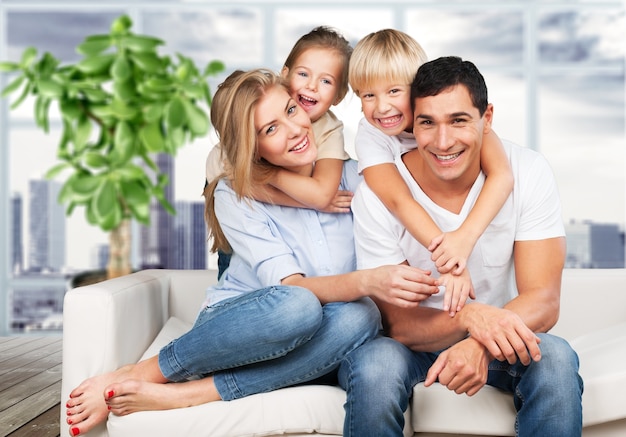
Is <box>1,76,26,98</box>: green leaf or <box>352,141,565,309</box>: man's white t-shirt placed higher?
<box>1,76,26,98</box>: green leaf

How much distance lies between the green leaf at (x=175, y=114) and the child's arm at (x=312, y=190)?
317 cm

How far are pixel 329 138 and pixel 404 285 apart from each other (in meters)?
0.64

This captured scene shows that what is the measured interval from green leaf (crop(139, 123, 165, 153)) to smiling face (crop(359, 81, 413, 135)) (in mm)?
3287

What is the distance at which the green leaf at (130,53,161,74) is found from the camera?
513 cm

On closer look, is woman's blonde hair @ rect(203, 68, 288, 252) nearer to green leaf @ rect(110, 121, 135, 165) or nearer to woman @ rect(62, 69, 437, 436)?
woman @ rect(62, 69, 437, 436)

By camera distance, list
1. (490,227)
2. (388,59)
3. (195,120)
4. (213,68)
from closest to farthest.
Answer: (490,227) < (388,59) < (195,120) < (213,68)

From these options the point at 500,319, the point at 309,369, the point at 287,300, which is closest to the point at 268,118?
the point at 287,300

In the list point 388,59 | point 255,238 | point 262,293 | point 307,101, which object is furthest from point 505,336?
point 307,101

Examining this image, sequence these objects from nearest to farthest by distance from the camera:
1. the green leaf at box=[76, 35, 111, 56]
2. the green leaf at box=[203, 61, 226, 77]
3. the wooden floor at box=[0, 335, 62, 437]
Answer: the wooden floor at box=[0, 335, 62, 437]
the green leaf at box=[76, 35, 111, 56]
the green leaf at box=[203, 61, 226, 77]

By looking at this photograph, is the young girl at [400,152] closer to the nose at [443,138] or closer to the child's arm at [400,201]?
the child's arm at [400,201]

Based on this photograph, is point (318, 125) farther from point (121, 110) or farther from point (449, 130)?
point (121, 110)

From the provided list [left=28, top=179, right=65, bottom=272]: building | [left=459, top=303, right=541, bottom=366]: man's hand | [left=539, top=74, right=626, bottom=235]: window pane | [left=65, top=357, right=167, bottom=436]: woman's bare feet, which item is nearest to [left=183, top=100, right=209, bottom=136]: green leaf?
[left=28, top=179, right=65, bottom=272]: building

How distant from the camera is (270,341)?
181 cm

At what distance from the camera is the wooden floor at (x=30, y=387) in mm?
2652
